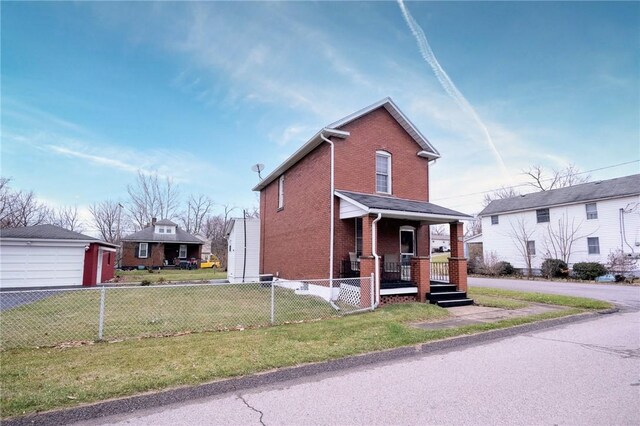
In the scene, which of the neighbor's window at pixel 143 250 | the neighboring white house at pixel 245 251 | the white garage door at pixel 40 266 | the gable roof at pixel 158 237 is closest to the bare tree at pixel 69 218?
the gable roof at pixel 158 237

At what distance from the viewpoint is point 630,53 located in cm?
1265

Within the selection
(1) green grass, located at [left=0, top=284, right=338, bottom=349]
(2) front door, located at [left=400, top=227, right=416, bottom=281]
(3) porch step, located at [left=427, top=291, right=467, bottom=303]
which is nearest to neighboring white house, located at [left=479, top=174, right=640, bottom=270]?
(2) front door, located at [left=400, top=227, right=416, bottom=281]

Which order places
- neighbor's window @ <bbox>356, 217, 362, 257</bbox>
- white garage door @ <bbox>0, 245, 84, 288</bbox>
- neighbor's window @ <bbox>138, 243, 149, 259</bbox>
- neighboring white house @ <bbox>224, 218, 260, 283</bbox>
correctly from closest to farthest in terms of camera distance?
neighbor's window @ <bbox>356, 217, 362, 257</bbox> → white garage door @ <bbox>0, 245, 84, 288</bbox> → neighboring white house @ <bbox>224, 218, 260, 283</bbox> → neighbor's window @ <bbox>138, 243, 149, 259</bbox>

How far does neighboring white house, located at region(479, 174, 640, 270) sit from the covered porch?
16685 millimetres

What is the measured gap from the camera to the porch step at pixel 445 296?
10.9 meters

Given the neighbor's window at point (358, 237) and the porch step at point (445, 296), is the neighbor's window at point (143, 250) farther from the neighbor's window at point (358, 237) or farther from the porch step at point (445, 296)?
the porch step at point (445, 296)

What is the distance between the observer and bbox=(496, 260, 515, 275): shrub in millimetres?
27078

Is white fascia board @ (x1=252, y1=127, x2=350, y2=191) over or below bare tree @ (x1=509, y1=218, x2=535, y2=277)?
over

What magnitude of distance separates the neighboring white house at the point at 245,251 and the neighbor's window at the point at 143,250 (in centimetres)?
2110

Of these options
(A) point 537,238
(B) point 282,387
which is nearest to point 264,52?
(B) point 282,387

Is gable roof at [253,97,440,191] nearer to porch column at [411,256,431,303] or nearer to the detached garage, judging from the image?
porch column at [411,256,431,303]

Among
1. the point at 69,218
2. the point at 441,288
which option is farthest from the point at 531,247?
the point at 69,218

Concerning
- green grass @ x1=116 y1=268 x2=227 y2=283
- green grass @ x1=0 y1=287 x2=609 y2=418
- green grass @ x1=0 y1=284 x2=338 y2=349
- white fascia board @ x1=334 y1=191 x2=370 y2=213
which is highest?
white fascia board @ x1=334 y1=191 x2=370 y2=213

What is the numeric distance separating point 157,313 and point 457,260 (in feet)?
32.8
